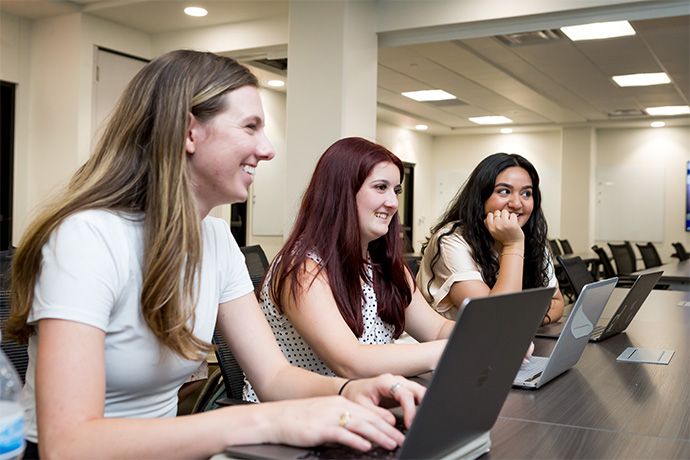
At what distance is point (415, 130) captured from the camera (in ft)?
40.0

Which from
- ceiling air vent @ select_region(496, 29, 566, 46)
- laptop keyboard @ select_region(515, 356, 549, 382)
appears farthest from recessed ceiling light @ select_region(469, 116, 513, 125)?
laptop keyboard @ select_region(515, 356, 549, 382)

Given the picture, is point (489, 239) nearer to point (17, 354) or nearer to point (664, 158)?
point (17, 354)

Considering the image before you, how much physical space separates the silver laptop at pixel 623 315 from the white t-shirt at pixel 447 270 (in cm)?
36

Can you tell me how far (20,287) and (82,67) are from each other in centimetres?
539

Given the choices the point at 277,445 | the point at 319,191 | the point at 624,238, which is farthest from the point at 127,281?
the point at 624,238

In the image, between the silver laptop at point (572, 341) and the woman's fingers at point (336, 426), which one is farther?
the silver laptop at point (572, 341)

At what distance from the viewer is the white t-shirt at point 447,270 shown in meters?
2.52

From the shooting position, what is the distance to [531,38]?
5.95 m

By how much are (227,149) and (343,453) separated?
0.56m

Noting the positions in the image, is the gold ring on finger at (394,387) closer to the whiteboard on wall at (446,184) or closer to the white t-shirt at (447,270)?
the white t-shirt at (447,270)

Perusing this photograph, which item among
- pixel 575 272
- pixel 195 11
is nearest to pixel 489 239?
pixel 575 272

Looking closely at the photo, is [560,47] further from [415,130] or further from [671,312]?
[415,130]

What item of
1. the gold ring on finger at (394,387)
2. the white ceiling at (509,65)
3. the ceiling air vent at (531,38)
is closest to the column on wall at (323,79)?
the white ceiling at (509,65)

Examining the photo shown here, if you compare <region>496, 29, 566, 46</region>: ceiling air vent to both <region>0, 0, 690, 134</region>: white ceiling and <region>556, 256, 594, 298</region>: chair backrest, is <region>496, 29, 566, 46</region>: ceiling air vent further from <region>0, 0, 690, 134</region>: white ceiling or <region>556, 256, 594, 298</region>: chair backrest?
<region>556, 256, 594, 298</region>: chair backrest
